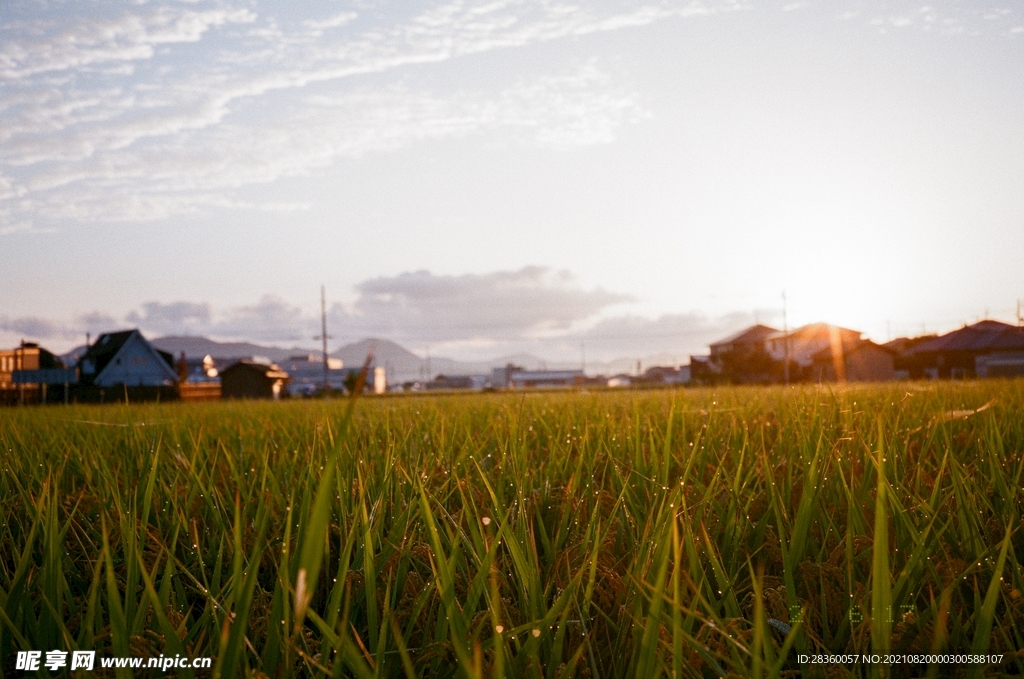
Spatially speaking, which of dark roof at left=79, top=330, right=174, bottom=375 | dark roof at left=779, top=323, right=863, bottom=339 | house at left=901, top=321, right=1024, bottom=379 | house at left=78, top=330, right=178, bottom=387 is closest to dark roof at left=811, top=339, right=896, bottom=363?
house at left=901, top=321, right=1024, bottom=379

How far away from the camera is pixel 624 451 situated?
2.48 m

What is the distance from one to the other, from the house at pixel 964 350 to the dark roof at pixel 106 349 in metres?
51.0

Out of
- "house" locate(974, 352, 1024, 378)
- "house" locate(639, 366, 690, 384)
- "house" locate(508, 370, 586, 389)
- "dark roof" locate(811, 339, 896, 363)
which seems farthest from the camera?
"house" locate(508, 370, 586, 389)

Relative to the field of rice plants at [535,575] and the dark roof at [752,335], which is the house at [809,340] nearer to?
the dark roof at [752,335]

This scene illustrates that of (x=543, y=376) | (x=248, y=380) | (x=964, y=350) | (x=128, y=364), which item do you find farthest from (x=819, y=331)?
(x=128, y=364)

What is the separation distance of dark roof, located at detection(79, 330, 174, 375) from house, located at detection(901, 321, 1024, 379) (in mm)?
50957

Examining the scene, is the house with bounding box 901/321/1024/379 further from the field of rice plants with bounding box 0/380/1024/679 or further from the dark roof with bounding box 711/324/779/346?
the field of rice plants with bounding box 0/380/1024/679

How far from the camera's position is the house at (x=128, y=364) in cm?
4391

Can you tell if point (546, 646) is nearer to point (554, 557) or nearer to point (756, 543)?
point (554, 557)

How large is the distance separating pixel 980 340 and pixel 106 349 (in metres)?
57.8

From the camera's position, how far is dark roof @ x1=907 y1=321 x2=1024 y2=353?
1644 inches

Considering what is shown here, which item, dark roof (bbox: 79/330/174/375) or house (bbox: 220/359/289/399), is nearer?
house (bbox: 220/359/289/399)

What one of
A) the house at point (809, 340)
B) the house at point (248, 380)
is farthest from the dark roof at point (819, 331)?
the house at point (248, 380)

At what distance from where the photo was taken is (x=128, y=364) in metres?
44.0
